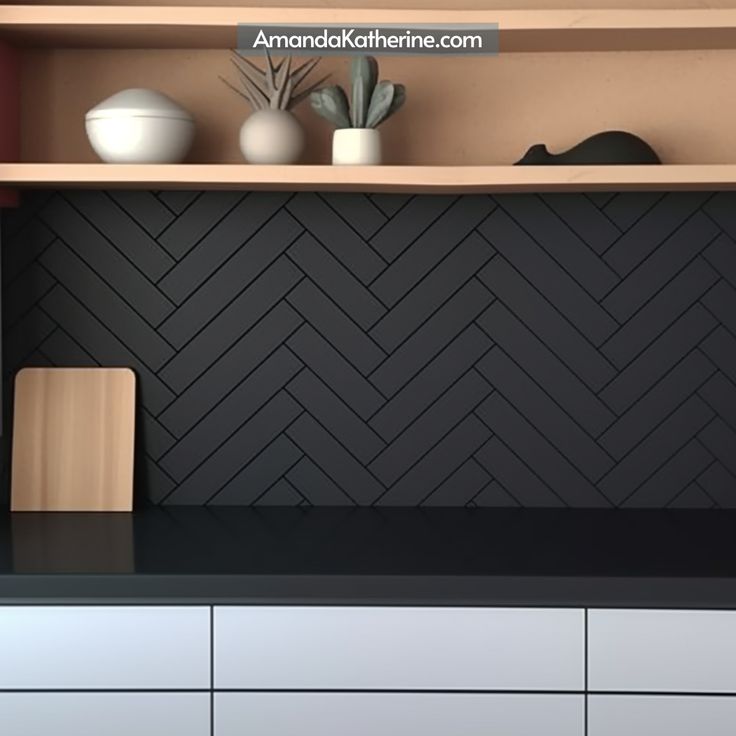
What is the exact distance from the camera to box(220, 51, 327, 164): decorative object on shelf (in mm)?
2633

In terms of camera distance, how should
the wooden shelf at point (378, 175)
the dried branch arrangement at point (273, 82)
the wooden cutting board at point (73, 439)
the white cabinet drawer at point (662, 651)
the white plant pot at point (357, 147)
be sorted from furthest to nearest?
the wooden cutting board at point (73, 439)
the dried branch arrangement at point (273, 82)
the white plant pot at point (357, 147)
the wooden shelf at point (378, 175)
the white cabinet drawer at point (662, 651)

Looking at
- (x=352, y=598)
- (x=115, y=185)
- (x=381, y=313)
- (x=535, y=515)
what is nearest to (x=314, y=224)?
(x=381, y=313)

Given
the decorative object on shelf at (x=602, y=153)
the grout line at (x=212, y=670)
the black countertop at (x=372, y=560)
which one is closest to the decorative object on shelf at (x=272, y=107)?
the decorative object on shelf at (x=602, y=153)

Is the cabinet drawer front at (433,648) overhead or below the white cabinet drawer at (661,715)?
overhead

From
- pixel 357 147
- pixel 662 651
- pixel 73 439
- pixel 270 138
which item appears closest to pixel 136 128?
pixel 270 138

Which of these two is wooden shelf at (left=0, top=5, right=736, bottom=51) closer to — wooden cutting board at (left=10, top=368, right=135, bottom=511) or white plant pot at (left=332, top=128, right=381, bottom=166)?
white plant pot at (left=332, top=128, right=381, bottom=166)

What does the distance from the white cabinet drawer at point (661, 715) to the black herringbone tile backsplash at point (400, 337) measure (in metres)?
0.74

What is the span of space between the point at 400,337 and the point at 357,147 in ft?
1.52

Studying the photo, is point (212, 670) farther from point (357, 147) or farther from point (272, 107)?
point (272, 107)

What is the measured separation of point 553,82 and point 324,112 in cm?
53

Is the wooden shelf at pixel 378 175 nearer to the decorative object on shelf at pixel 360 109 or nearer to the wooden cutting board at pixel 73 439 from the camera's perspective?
the decorative object on shelf at pixel 360 109

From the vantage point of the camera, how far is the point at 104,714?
2168 mm

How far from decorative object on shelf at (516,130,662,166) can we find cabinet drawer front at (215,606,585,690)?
960 millimetres

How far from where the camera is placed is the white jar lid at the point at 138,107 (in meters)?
2.57
